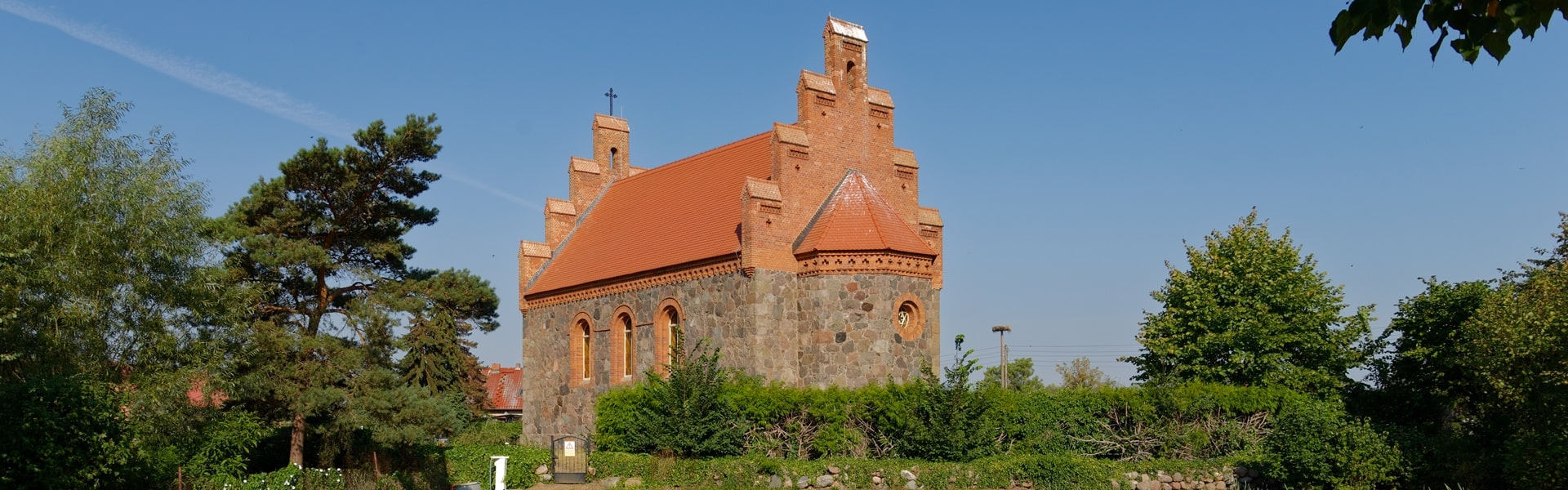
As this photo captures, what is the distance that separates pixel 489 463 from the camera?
27.4 meters

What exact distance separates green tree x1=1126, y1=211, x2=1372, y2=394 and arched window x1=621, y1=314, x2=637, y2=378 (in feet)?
42.5

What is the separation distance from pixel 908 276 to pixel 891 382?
10.7 feet

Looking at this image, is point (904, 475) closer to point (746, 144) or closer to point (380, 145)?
point (746, 144)

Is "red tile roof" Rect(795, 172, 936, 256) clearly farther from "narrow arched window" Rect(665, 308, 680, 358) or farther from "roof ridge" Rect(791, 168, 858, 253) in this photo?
"narrow arched window" Rect(665, 308, 680, 358)

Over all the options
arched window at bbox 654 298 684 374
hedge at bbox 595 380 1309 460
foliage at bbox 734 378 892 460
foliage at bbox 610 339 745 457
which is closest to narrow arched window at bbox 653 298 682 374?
arched window at bbox 654 298 684 374

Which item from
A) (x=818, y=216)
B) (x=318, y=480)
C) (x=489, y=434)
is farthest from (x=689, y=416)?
(x=489, y=434)

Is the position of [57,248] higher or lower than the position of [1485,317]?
higher

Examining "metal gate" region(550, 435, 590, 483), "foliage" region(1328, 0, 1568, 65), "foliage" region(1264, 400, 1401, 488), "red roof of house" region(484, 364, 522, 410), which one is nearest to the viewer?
"foliage" region(1328, 0, 1568, 65)

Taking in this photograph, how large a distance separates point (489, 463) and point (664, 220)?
7669 millimetres

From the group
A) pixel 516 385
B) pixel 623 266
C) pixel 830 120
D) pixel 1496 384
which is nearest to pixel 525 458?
pixel 623 266

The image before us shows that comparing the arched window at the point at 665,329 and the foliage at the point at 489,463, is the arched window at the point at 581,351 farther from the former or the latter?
the arched window at the point at 665,329

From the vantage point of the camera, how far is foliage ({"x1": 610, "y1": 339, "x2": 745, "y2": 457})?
2408 cm

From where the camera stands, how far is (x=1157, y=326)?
29875 mm

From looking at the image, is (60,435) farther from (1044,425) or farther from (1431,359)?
(1431,359)
